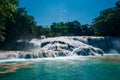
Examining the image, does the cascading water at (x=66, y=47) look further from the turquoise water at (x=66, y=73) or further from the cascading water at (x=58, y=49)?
the turquoise water at (x=66, y=73)

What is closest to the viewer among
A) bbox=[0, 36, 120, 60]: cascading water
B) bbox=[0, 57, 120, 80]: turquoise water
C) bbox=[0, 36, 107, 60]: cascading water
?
bbox=[0, 57, 120, 80]: turquoise water

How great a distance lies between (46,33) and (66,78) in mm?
62285

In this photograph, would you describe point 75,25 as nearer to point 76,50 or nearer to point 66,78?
point 76,50

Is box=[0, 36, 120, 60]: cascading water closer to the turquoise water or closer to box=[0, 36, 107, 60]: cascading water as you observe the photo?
box=[0, 36, 107, 60]: cascading water

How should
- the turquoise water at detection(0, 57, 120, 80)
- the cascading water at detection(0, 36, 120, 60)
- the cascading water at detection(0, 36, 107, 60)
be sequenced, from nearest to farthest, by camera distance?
1. the turquoise water at detection(0, 57, 120, 80)
2. the cascading water at detection(0, 36, 107, 60)
3. the cascading water at detection(0, 36, 120, 60)

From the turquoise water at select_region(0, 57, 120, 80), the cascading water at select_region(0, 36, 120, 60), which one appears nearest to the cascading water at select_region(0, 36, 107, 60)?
the cascading water at select_region(0, 36, 120, 60)

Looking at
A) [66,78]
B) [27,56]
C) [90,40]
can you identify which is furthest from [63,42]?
[66,78]

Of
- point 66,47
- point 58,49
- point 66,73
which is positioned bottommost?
point 66,73

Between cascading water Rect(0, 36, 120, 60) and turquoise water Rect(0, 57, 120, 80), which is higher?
cascading water Rect(0, 36, 120, 60)

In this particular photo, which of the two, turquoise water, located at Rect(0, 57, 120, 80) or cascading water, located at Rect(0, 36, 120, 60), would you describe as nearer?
turquoise water, located at Rect(0, 57, 120, 80)

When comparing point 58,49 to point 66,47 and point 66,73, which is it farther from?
point 66,73

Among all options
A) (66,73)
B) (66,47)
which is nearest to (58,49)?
(66,47)

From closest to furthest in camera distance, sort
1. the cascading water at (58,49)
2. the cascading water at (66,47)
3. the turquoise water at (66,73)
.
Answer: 1. the turquoise water at (66,73)
2. the cascading water at (58,49)
3. the cascading water at (66,47)

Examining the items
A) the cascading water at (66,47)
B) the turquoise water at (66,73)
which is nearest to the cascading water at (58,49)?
the cascading water at (66,47)
